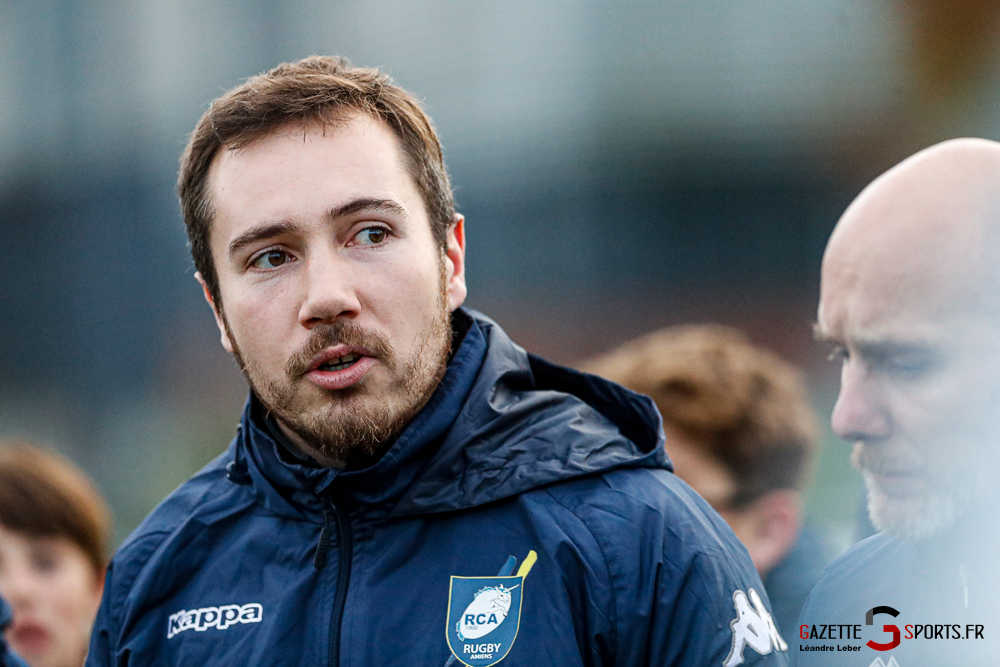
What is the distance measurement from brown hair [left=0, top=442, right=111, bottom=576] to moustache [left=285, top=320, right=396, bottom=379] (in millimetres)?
1614

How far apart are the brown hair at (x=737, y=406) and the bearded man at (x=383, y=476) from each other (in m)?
0.86

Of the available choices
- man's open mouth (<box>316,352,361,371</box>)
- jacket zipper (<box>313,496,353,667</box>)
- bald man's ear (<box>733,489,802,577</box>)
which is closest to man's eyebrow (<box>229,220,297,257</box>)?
man's open mouth (<box>316,352,361,371</box>)

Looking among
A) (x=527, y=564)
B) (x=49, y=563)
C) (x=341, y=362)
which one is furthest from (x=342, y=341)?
(x=49, y=563)

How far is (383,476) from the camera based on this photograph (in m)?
1.49

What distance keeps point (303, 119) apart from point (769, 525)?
1.48 meters

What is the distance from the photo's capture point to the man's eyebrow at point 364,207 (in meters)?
1.51

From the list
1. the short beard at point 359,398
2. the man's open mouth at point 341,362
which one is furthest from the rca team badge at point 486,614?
the man's open mouth at point 341,362

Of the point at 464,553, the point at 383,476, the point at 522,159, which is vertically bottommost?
the point at 464,553

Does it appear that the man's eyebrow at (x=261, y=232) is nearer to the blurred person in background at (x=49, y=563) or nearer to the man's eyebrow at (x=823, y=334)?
the man's eyebrow at (x=823, y=334)

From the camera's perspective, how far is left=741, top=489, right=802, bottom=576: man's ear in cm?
233

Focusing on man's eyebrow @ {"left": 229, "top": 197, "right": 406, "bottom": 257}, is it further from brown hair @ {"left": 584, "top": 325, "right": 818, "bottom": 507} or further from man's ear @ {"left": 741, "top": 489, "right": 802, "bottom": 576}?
man's ear @ {"left": 741, "top": 489, "right": 802, "bottom": 576}

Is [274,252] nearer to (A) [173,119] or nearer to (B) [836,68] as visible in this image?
(B) [836,68]

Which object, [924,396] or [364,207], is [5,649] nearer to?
[364,207]

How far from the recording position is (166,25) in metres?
4.16
